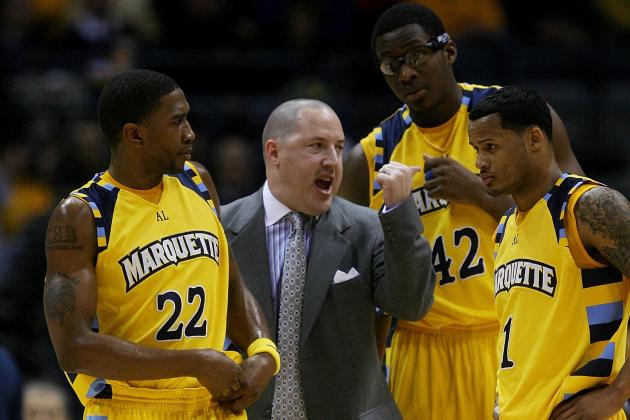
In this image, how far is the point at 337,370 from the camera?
18.8 feet

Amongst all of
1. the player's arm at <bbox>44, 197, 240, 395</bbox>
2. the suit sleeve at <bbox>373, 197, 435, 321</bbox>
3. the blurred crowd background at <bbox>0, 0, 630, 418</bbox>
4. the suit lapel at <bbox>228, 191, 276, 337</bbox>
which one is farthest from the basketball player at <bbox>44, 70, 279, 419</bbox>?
the blurred crowd background at <bbox>0, 0, 630, 418</bbox>

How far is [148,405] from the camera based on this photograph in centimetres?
484

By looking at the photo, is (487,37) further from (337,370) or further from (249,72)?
(337,370)

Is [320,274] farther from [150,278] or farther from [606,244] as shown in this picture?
[606,244]

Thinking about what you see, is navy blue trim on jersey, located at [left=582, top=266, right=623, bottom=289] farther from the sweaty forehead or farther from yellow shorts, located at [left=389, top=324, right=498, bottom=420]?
the sweaty forehead

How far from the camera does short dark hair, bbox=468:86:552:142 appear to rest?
506cm

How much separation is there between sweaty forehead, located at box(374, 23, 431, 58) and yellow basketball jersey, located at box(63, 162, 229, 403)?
5.12 ft

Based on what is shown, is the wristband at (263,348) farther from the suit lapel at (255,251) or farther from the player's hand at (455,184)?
the player's hand at (455,184)

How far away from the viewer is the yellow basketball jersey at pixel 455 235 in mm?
5969

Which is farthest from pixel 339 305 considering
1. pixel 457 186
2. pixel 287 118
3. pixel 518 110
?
pixel 518 110

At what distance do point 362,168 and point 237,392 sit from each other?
1802 millimetres

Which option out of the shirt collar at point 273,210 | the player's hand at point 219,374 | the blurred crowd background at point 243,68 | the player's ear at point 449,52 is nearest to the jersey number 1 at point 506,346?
the player's hand at point 219,374

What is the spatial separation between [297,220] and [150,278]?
4.03ft

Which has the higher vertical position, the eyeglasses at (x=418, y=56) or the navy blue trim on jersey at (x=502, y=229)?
the eyeglasses at (x=418, y=56)
